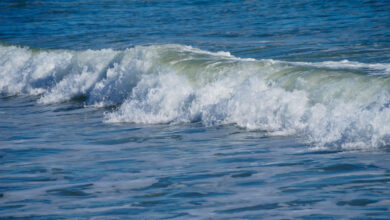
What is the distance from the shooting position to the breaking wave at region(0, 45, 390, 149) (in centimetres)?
888

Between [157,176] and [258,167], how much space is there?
3.41ft

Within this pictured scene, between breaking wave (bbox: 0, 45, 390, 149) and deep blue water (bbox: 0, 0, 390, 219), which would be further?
breaking wave (bbox: 0, 45, 390, 149)

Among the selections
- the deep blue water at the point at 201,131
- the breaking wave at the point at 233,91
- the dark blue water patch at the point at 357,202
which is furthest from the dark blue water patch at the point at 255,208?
the breaking wave at the point at 233,91

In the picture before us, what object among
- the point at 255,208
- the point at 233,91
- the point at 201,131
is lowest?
the point at 201,131

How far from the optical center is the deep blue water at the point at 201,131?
6.27 metres

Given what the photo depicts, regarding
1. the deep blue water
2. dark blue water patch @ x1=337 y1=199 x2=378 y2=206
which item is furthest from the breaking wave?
dark blue water patch @ x1=337 y1=199 x2=378 y2=206

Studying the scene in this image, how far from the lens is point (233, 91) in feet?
37.2

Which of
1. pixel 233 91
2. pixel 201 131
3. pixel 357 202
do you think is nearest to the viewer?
pixel 357 202

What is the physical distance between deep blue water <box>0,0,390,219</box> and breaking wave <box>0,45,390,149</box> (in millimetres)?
27

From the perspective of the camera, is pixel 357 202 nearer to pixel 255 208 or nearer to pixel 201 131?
pixel 255 208

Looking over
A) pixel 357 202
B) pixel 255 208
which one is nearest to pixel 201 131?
pixel 255 208

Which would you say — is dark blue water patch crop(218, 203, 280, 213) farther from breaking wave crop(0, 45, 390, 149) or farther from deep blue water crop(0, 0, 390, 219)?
breaking wave crop(0, 45, 390, 149)

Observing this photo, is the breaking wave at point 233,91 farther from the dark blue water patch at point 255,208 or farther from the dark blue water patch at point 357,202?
the dark blue water patch at point 255,208

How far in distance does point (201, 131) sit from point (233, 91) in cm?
142
